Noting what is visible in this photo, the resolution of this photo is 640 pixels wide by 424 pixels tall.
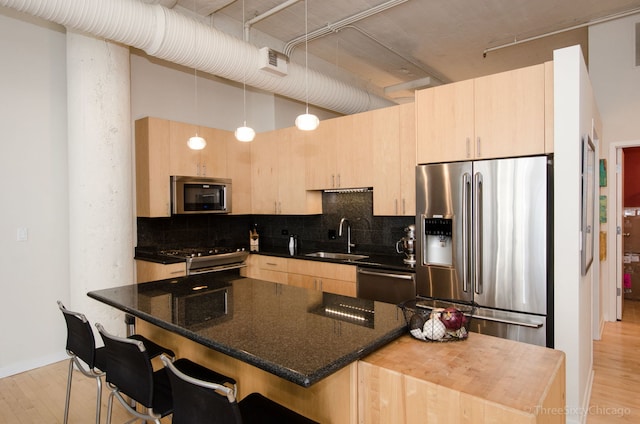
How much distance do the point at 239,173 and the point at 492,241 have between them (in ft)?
10.5

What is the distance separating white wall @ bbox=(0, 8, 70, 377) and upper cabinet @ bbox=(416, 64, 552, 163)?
11.1 ft

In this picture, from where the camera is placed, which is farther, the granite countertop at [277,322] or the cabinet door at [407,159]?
the cabinet door at [407,159]

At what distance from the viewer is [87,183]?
3.50 meters

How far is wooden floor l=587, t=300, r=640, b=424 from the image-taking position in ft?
8.70

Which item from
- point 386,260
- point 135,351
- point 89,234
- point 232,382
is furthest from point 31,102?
point 386,260

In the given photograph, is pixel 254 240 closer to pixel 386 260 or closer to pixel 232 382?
pixel 386 260

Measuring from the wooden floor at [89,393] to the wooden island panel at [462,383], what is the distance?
5.47ft

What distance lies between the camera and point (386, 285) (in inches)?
136

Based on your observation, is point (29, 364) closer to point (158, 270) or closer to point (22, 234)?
point (22, 234)

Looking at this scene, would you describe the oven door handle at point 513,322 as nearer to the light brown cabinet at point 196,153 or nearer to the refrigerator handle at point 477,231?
the refrigerator handle at point 477,231

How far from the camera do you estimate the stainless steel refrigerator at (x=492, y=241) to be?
2580 millimetres

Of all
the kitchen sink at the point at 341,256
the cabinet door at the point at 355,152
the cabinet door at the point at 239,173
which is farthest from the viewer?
the cabinet door at the point at 239,173

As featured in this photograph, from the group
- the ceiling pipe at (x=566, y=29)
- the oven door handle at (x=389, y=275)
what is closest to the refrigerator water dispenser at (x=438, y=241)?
the oven door handle at (x=389, y=275)

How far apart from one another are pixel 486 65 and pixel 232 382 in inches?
213
